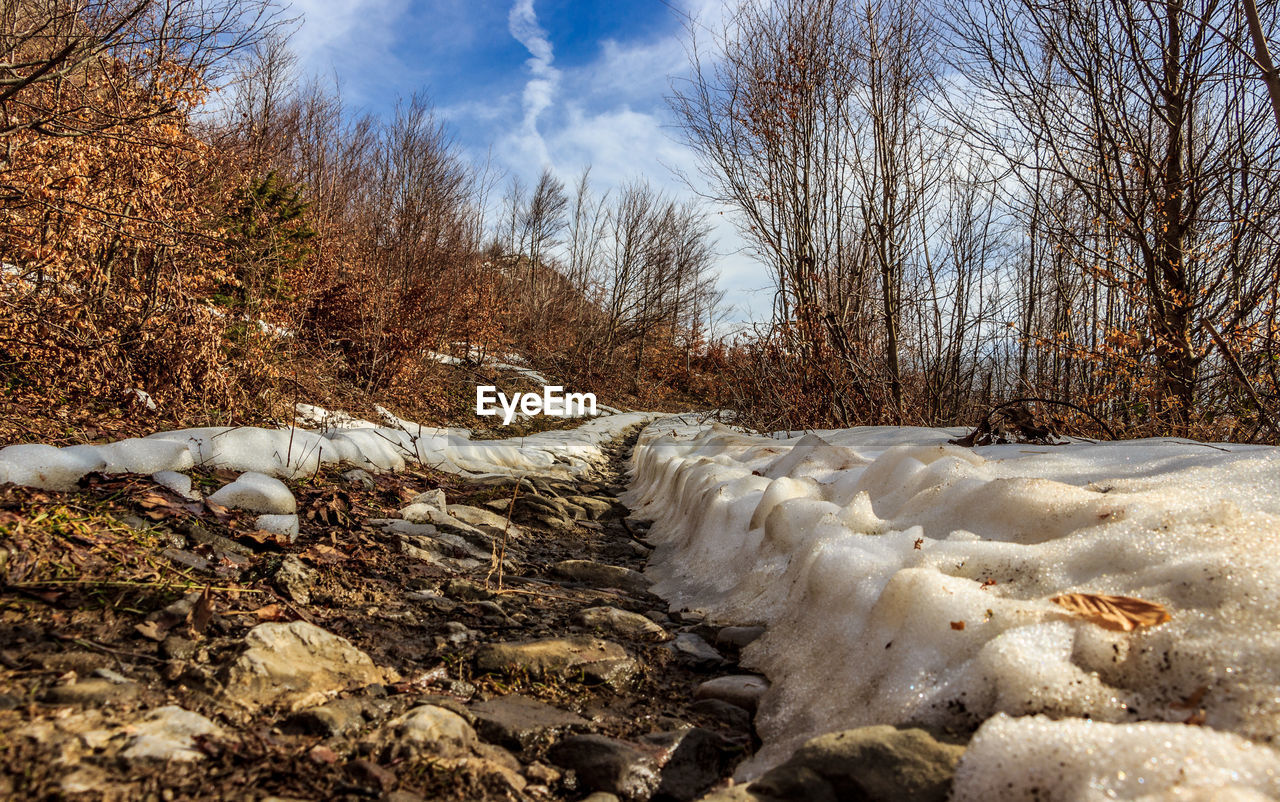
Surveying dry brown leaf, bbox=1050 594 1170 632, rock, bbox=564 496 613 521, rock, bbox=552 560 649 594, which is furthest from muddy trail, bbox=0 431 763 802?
rock, bbox=564 496 613 521

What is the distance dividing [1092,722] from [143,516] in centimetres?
260

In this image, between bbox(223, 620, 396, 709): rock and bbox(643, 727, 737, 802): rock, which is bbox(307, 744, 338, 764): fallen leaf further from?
bbox(643, 727, 737, 802): rock

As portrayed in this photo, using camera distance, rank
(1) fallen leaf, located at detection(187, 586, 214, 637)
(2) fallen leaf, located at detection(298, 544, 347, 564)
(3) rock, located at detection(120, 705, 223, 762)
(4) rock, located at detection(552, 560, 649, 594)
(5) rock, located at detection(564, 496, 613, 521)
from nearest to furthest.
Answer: (3) rock, located at detection(120, 705, 223, 762) → (1) fallen leaf, located at detection(187, 586, 214, 637) → (2) fallen leaf, located at detection(298, 544, 347, 564) → (4) rock, located at detection(552, 560, 649, 594) → (5) rock, located at detection(564, 496, 613, 521)

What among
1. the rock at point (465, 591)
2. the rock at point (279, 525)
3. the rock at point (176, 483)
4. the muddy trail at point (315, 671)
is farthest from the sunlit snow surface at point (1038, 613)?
the rock at point (176, 483)

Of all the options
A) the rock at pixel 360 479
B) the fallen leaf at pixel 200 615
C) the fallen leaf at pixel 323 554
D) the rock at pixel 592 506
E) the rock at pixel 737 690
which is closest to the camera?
the fallen leaf at pixel 200 615

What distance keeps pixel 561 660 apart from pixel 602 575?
42.9 inches

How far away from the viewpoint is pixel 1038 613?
1.24 meters

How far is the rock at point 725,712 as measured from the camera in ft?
5.01

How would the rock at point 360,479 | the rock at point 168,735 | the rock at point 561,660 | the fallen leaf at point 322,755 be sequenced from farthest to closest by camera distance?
the rock at point 360,479
the rock at point 561,660
the fallen leaf at point 322,755
the rock at point 168,735

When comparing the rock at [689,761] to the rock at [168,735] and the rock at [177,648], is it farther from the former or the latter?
the rock at [177,648]

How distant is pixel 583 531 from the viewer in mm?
3975

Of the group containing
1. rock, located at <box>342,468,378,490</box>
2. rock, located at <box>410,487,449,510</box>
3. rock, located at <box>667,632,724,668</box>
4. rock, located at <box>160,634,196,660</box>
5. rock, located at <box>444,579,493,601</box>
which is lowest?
rock, located at <box>667,632,724,668</box>

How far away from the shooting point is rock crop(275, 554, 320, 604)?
6.36 ft

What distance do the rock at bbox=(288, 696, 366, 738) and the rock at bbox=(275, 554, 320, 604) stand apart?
26.9 inches
